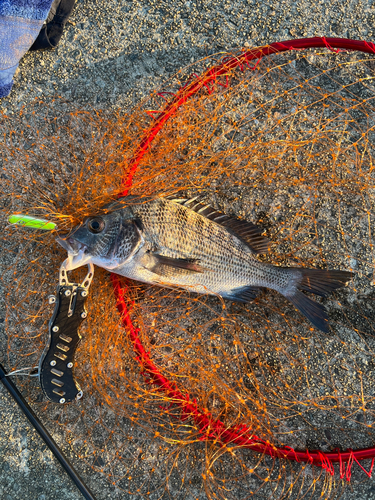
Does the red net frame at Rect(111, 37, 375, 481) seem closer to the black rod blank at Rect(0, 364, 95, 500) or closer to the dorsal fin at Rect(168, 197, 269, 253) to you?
the dorsal fin at Rect(168, 197, 269, 253)

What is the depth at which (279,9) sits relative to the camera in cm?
271

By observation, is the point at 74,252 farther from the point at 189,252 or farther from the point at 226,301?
the point at 226,301

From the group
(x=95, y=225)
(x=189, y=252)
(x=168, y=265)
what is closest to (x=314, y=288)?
(x=189, y=252)

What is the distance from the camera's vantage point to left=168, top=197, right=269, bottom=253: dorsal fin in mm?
2418

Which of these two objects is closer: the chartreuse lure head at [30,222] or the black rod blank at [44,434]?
the chartreuse lure head at [30,222]

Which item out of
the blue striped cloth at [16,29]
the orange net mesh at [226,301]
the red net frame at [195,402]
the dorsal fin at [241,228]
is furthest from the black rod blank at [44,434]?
the blue striped cloth at [16,29]

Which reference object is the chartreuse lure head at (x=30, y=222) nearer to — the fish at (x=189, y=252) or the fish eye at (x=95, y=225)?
the fish at (x=189, y=252)

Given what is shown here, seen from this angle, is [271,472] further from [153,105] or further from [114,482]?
[153,105]

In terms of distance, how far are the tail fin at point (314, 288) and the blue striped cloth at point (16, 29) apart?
9.07 ft

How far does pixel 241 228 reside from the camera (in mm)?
2426

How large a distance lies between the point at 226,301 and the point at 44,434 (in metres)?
1.65

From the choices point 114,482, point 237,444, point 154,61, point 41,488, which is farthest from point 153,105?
point 41,488

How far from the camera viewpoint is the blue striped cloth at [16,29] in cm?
260

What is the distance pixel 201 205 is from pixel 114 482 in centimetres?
223
